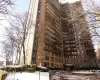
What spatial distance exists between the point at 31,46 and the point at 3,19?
175ft

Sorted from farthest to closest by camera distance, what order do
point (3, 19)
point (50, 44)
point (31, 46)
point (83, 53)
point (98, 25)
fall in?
point (83, 53) → point (50, 44) → point (31, 46) → point (98, 25) → point (3, 19)

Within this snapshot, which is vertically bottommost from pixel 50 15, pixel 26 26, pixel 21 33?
pixel 21 33

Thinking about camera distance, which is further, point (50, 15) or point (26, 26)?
point (50, 15)

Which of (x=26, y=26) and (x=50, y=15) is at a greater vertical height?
(x=50, y=15)

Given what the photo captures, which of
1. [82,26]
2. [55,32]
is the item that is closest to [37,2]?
[55,32]

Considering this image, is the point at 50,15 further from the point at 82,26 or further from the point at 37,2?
the point at 82,26

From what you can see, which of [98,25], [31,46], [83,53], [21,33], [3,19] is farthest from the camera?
[83,53]

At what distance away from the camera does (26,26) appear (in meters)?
24.6

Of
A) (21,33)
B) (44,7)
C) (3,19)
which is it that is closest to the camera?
(3,19)

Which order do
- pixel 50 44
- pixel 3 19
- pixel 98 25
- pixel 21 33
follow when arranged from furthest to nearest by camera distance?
pixel 50 44 → pixel 21 33 → pixel 98 25 → pixel 3 19

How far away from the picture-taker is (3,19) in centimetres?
504

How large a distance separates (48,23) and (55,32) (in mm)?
8381

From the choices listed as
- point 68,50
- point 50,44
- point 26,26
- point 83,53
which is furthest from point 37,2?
point 26,26

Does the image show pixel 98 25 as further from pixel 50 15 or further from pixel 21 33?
pixel 50 15
